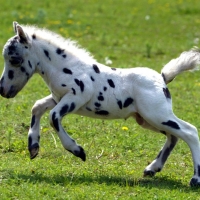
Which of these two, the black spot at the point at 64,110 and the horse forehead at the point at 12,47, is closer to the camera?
the black spot at the point at 64,110

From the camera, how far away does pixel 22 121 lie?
36.1ft

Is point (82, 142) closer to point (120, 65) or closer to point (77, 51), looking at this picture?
point (77, 51)

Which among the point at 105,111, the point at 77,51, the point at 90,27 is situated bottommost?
the point at 90,27

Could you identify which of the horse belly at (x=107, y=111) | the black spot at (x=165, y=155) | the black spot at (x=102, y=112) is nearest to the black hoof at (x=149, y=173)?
the black spot at (x=165, y=155)

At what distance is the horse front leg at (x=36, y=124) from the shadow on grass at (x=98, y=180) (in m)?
0.40

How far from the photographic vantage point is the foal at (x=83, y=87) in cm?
848

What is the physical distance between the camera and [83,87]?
8578 millimetres

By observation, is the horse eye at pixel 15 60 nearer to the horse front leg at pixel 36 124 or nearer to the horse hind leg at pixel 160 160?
the horse front leg at pixel 36 124

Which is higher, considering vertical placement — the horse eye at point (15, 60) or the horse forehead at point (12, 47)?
the horse forehead at point (12, 47)

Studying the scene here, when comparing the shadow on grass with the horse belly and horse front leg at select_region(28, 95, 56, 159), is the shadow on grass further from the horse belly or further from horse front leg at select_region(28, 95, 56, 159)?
the horse belly

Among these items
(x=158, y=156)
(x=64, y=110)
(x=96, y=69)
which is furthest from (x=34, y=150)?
(x=158, y=156)

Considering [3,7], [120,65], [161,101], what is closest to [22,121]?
[161,101]

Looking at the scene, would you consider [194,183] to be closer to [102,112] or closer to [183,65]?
[102,112]

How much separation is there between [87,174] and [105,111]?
0.81 metres
